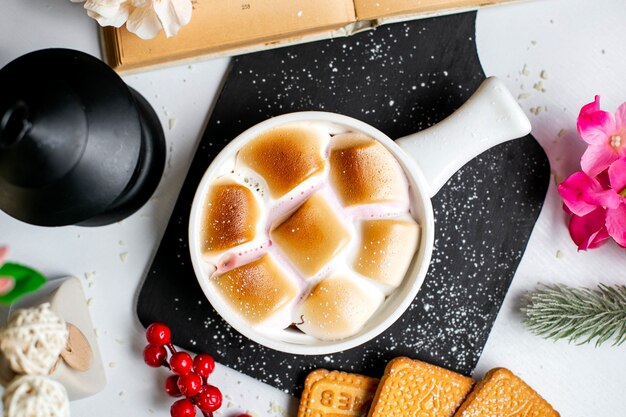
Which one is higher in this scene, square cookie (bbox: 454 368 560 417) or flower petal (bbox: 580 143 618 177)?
flower petal (bbox: 580 143 618 177)

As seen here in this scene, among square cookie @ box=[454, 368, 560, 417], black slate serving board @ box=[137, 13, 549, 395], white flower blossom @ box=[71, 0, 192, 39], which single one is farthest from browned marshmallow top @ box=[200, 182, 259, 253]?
square cookie @ box=[454, 368, 560, 417]

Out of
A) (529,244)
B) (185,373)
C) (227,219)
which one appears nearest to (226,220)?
(227,219)

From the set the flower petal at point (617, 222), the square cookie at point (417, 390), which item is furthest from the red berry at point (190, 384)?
the flower petal at point (617, 222)

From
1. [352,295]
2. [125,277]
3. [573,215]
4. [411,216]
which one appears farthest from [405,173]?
[125,277]

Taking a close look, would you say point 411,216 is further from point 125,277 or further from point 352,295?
point 125,277

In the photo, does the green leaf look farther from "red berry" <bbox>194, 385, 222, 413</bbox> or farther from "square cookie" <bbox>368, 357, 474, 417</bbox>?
"square cookie" <bbox>368, 357, 474, 417</bbox>

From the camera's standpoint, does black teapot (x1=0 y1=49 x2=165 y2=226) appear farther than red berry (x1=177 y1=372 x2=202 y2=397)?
No
